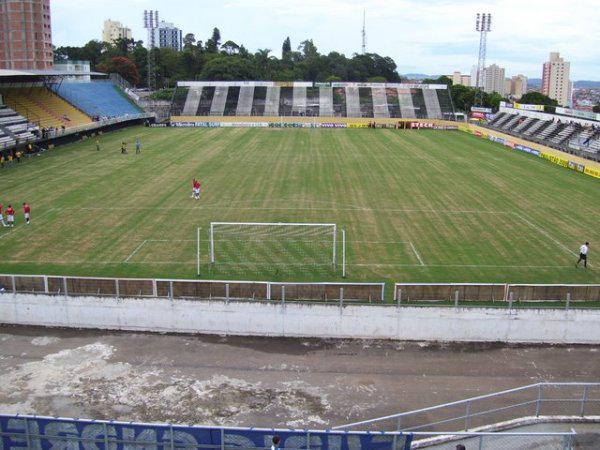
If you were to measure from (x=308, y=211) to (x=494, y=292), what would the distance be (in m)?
15.3

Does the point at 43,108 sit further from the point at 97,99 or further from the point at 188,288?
the point at 188,288

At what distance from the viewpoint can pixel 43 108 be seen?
6544 cm

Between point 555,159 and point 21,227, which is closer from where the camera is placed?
point 21,227

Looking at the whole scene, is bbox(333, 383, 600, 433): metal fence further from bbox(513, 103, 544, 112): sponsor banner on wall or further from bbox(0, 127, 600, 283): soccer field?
bbox(513, 103, 544, 112): sponsor banner on wall

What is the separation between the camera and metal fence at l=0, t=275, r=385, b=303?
19.4 metres

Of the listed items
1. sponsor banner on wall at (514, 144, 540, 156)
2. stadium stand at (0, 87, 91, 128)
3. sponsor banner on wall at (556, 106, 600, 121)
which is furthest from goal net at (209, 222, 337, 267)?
sponsor banner on wall at (556, 106, 600, 121)

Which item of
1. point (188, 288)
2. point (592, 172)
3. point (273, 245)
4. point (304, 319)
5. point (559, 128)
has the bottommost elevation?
point (304, 319)

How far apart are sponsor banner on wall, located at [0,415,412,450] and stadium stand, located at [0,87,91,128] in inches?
2139

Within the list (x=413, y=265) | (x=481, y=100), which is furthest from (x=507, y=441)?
(x=481, y=100)

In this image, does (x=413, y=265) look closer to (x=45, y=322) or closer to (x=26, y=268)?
(x=45, y=322)

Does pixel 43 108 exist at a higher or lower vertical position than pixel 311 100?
lower

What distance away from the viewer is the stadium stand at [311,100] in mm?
92812

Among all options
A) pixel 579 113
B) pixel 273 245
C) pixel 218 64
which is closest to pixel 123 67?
pixel 218 64

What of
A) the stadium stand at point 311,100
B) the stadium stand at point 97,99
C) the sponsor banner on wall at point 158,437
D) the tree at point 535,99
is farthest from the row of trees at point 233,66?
the sponsor banner on wall at point 158,437
